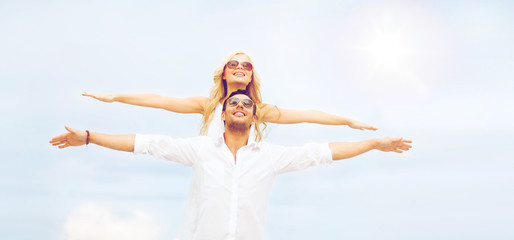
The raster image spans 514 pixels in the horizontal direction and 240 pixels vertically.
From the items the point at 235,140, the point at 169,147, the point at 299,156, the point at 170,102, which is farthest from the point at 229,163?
the point at 170,102

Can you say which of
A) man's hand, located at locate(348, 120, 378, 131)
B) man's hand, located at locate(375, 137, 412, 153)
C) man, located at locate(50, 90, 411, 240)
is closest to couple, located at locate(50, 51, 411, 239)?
man, located at locate(50, 90, 411, 240)

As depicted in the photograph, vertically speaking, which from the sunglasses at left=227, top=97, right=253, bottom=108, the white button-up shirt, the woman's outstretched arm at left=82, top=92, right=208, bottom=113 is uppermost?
the woman's outstretched arm at left=82, top=92, right=208, bottom=113

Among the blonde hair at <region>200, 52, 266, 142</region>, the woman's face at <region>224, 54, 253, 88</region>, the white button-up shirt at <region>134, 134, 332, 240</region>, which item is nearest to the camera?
the white button-up shirt at <region>134, 134, 332, 240</region>

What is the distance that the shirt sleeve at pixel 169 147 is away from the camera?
728cm

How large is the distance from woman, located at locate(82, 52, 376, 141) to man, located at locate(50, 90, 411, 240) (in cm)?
221

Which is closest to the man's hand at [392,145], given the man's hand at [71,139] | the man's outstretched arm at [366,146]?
the man's outstretched arm at [366,146]

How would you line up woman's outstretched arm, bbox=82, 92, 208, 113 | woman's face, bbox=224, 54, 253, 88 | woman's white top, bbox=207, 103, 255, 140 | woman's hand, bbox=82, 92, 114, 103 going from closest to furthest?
woman's white top, bbox=207, 103, 255, 140 → woman's hand, bbox=82, 92, 114, 103 → woman's face, bbox=224, 54, 253, 88 → woman's outstretched arm, bbox=82, 92, 208, 113

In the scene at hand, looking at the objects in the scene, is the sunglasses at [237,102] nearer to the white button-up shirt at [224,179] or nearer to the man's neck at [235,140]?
the man's neck at [235,140]

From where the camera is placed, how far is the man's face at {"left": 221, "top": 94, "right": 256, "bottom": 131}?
24.9 feet

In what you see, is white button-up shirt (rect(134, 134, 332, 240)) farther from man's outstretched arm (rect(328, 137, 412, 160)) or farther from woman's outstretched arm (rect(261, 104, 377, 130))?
woman's outstretched arm (rect(261, 104, 377, 130))

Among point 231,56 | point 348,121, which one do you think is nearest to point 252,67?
point 231,56

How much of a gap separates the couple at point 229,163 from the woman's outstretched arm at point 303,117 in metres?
2.46

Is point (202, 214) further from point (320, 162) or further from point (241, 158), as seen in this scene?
point (320, 162)

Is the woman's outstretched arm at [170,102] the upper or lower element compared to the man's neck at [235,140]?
upper
